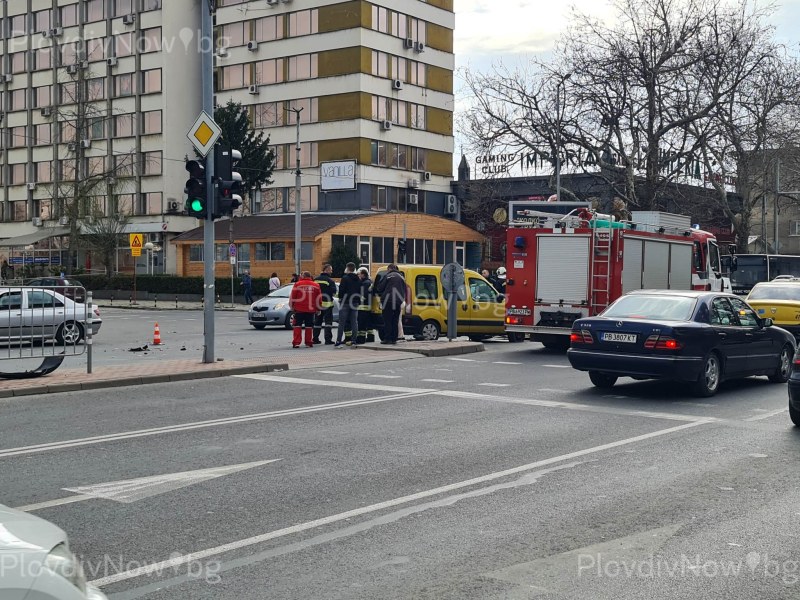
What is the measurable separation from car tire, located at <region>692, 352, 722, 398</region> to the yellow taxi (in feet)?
29.2

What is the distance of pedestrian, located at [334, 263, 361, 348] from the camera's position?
2088 cm

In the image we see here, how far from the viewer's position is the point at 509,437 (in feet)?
31.9

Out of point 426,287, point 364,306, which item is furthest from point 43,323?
point 426,287

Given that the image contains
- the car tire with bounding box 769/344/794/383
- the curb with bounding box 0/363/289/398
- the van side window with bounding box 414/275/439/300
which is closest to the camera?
the curb with bounding box 0/363/289/398

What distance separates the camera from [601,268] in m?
20.0

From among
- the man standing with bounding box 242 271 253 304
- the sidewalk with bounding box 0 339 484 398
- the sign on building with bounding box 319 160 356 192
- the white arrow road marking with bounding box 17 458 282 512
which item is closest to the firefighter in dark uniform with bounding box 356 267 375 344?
the sidewalk with bounding box 0 339 484 398

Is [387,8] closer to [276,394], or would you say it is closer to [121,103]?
[121,103]

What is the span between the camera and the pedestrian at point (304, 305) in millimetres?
21609

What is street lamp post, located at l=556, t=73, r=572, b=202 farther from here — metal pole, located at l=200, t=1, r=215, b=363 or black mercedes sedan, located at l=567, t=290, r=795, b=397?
black mercedes sedan, located at l=567, t=290, r=795, b=397

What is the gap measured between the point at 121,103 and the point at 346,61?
18.3m

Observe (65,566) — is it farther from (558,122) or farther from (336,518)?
(558,122)

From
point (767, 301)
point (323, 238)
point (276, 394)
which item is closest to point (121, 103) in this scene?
point (323, 238)

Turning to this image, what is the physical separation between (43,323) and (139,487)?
758cm

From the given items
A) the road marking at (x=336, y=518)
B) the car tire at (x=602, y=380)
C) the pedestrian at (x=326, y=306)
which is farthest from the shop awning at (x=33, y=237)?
the road marking at (x=336, y=518)
